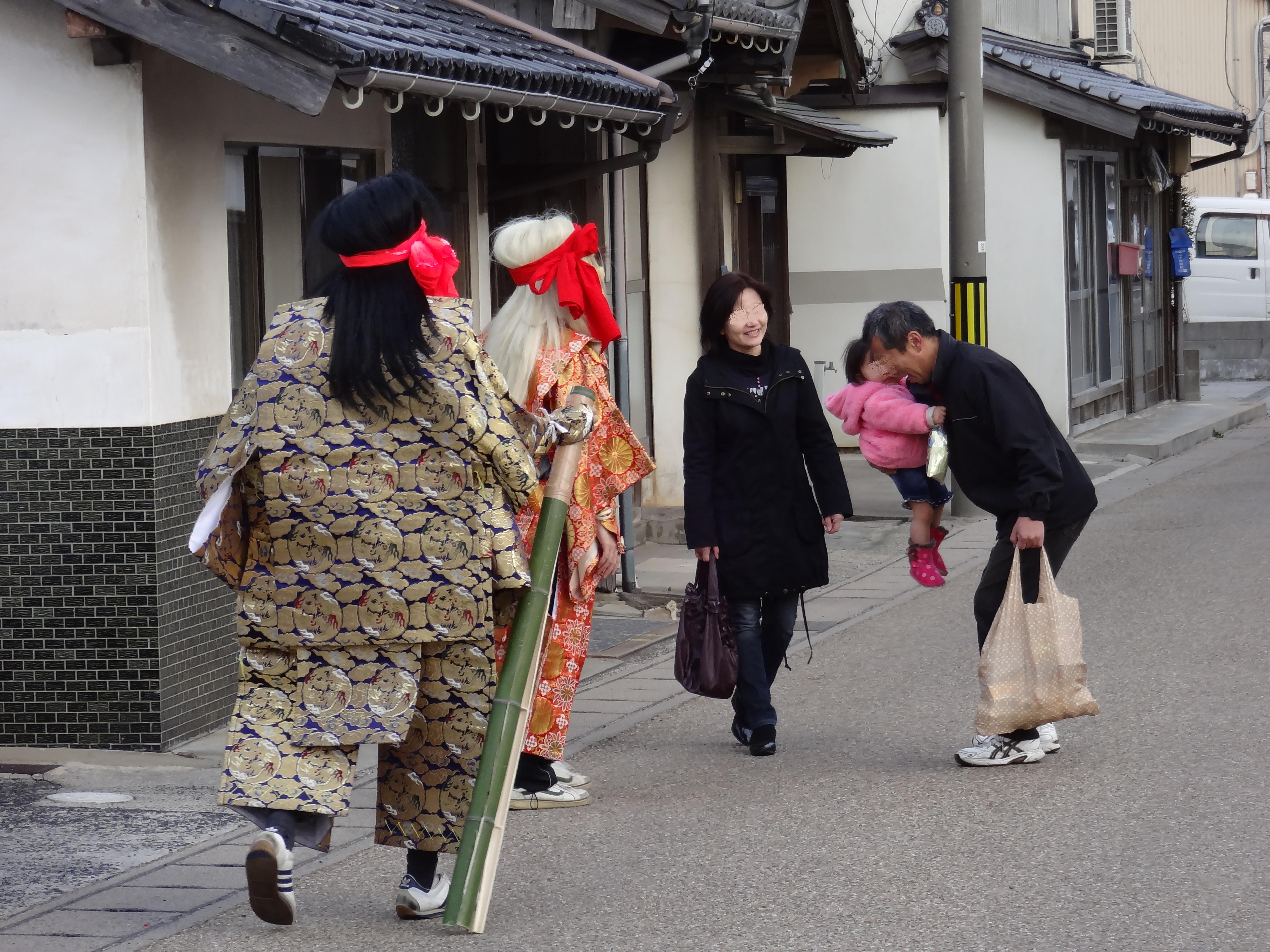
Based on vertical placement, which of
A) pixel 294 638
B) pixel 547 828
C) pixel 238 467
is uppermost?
pixel 238 467

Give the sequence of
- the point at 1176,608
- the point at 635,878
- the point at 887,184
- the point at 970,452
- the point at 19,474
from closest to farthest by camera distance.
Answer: the point at 635,878 < the point at 970,452 < the point at 19,474 < the point at 1176,608 < the point at 887,184

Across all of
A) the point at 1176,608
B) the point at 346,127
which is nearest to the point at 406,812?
the point at 346,127

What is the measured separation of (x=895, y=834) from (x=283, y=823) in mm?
1938

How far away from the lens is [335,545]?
4.14 m

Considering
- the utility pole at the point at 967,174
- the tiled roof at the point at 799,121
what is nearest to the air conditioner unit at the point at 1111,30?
the tiled roof at the point at 799,121

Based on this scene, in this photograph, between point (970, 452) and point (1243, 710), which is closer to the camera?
point (970, 452)

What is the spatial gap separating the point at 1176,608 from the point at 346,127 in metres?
4.60

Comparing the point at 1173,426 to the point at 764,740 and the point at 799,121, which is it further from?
the point at 764,740

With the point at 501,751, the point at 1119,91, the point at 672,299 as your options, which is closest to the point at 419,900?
the point at 501,751

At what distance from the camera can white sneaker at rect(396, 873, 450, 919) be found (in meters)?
4.48

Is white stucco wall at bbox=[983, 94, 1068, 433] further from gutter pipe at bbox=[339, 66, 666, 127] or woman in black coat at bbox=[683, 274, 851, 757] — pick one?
woman in black coat at bbox=[683, 274, 851, 757]

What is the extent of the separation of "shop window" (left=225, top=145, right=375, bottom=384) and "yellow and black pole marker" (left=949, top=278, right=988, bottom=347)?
208 inches

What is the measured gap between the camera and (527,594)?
4426mm

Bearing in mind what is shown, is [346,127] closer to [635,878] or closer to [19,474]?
[19,474]
